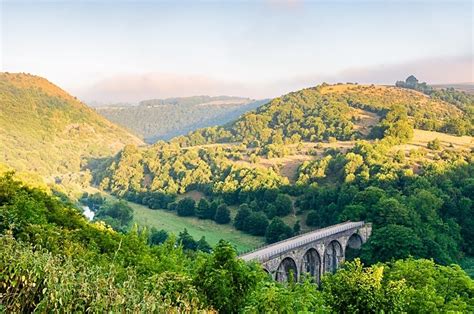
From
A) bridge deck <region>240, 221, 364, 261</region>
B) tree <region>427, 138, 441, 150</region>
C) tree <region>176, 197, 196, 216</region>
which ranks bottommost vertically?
tree <region>176, 197, 196, 216</region>

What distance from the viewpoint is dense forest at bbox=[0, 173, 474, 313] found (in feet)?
27.9

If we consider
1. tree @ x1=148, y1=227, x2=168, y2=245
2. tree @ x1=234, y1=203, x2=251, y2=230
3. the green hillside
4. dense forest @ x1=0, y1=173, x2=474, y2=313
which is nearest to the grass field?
tree @ x1=234, y1=203, x2=251, y2=230

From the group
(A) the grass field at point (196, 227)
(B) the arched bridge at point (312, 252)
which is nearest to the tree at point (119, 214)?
(A) the grass field at point (196, 227)

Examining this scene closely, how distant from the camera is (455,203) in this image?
61.7 meters

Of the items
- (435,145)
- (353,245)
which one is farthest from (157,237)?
(435,145)

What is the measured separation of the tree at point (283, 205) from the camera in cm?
6912

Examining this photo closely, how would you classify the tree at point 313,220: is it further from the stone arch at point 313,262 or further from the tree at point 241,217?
the stone arch at point 313,262

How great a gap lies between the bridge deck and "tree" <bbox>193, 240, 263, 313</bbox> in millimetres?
22746

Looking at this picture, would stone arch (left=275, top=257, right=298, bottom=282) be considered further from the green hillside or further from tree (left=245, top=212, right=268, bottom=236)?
the green hillside

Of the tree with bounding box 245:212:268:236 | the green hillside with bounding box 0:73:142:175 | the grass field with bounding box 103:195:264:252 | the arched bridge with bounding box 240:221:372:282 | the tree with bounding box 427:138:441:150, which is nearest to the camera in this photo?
the arched bridge with bounding box 240:221:372:282

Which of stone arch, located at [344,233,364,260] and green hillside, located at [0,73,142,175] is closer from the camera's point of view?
stone arch, located at [344,233,364,260]

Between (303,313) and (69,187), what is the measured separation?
97228 millimetres

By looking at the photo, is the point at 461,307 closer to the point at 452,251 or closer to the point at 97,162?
the point at 452,251

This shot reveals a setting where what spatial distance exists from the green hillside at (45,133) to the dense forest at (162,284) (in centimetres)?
10731
